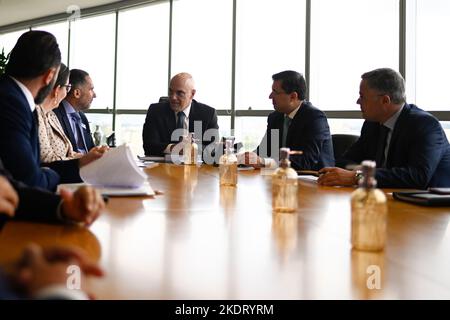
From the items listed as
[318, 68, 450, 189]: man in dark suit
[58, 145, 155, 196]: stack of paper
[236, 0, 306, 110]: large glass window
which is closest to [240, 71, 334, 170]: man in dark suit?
[318, 68, 450, 189]: man in dark suit

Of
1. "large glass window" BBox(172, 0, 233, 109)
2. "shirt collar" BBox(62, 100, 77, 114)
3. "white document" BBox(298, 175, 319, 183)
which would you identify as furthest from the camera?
"large glass window" BBox(172, 0, 233, 109)

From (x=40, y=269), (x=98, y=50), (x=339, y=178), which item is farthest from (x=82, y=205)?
(x=98, y=50)

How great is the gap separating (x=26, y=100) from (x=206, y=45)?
5.54 meters

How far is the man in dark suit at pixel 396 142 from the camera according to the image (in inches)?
97.4

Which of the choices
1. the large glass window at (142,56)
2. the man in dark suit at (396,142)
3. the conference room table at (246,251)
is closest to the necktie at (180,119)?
the man in dark suit at (396,142)

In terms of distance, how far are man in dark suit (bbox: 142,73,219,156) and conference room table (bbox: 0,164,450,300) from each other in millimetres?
2770

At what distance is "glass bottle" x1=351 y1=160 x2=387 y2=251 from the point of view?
111 cm

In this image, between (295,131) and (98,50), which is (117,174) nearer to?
(295,131)

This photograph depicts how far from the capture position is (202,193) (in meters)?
2.10

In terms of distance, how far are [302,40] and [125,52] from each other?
3.41 m

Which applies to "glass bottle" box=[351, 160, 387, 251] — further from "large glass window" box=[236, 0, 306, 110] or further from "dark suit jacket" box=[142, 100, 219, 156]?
"large glass window" box=[236, 0, 306, 110]

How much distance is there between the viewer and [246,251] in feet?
3.53

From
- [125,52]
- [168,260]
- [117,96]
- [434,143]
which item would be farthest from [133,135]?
[168,260]
